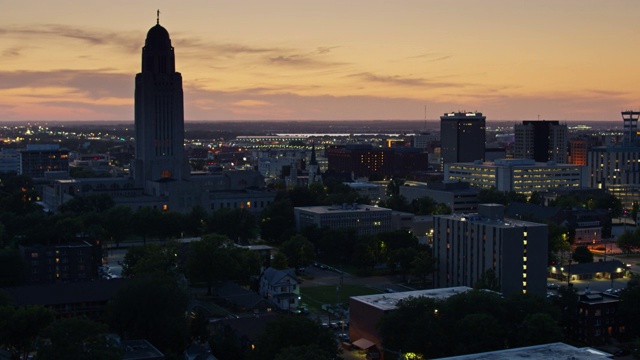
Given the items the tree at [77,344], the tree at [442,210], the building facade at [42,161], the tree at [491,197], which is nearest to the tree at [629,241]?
the tree at [442,210]

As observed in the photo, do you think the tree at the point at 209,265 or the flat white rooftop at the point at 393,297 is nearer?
the flat white rooftop at the point at 393,297

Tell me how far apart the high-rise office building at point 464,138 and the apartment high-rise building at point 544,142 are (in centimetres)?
1328

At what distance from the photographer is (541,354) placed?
4238 centimetres

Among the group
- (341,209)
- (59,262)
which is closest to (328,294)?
(59,262)

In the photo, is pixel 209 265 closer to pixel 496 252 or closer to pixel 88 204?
pixel 496 252

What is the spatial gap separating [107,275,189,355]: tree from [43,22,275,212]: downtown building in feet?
194

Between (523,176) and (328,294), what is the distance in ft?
274

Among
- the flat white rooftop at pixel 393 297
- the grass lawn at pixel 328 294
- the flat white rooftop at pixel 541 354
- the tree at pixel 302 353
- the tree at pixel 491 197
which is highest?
the tree at pixel 491 197

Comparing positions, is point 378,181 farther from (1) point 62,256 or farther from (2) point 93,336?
(2) point 93,336

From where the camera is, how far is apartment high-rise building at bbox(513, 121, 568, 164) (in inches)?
7731

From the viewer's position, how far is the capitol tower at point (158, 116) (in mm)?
113938

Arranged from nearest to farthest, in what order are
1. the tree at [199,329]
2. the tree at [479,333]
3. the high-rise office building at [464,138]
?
the tree at [479,333]
the tree at [199,329]
the high-rise office building at [464,138]

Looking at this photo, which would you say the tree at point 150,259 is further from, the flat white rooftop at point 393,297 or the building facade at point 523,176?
the building facade at point 523,176

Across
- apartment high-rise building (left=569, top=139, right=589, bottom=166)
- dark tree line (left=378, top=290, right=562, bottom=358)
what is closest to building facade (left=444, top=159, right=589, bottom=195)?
apartment high-rise building (left=569, top=139, right=589, bottom=166)
